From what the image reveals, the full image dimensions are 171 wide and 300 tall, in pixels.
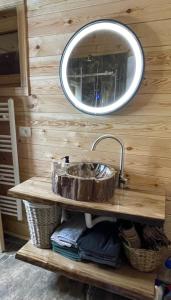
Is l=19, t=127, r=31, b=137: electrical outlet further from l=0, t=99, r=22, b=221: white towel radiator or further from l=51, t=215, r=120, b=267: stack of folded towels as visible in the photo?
l=51, t=215, r=120, b=267: stack of folded towels

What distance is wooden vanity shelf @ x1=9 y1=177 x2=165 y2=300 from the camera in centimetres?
115

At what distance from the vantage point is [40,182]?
5.10 ft

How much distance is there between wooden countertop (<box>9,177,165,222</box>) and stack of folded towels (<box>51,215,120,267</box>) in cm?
23

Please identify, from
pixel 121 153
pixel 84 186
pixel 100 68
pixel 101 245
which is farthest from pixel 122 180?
pixel 100 68

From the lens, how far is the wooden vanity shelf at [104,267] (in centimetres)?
115

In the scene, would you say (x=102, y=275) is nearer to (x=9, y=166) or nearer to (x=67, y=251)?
(x=67, y=251)

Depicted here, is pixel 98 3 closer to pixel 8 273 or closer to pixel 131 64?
pixel 131 64

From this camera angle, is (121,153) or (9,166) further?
(9,166)

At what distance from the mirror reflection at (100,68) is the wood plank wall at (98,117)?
0.10 m

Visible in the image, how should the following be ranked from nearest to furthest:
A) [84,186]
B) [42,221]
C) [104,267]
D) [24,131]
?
[84,186], [104,267], [42,221], [24,131]

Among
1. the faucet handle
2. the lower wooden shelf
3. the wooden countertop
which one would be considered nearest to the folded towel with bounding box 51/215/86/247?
the lower wooden shelf

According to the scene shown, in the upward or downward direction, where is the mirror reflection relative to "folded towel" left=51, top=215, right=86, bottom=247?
upward

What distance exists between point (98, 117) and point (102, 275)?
99 centimetres

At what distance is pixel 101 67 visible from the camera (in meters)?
1.40
